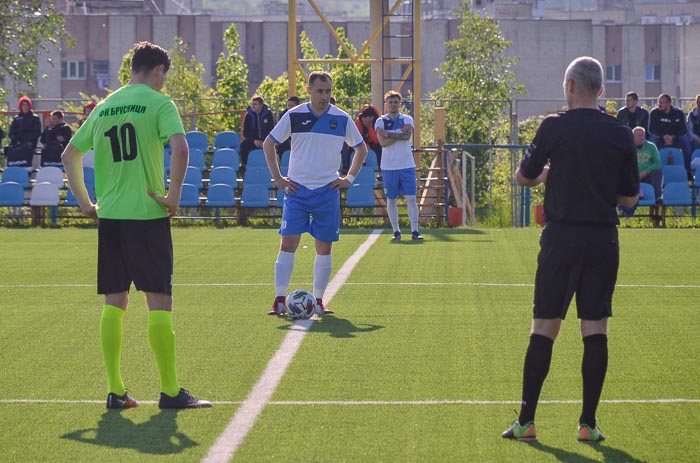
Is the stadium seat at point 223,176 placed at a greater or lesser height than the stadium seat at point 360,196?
greater

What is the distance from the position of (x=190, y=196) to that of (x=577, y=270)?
16540mm

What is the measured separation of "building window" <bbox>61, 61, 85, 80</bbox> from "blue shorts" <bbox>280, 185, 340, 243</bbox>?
229 ft

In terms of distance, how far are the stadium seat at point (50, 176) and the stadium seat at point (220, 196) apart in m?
2.79

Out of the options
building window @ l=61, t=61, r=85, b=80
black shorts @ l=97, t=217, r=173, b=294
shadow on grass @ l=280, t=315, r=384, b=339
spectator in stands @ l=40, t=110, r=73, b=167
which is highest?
building window @ l=61, t=61, r=85, b=80

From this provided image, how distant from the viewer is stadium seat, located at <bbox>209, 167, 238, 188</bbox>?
22516 mm

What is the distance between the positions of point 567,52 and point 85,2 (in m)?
31.6

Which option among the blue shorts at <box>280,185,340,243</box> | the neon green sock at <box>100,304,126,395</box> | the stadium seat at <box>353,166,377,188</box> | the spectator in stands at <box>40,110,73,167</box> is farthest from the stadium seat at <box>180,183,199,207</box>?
the neon green sock at <box>100,304,126,395</box>

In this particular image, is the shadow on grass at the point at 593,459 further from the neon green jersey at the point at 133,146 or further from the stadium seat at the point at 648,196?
the stadium seat at the point at 648,196

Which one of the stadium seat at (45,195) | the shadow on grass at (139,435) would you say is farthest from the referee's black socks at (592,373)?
the stadium seat at (45,195)

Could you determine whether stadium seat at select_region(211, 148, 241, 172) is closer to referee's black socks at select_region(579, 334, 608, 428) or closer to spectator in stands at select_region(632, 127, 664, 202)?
spectator in stands at select_region(632, 127, 664, 202)

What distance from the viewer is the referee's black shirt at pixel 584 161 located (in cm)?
570

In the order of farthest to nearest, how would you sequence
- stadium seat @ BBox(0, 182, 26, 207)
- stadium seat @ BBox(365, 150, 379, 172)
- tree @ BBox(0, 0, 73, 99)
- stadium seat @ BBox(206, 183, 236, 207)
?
tree @ BBox(0, 0, 73, 99) → stadium seat @ BBox(365, 150, 379, 172) → stadium seat @ BBox(0, 182, 26, 207) → stadium seat @ BBox(206, 183, 236, 207)

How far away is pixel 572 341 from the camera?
8602 mm

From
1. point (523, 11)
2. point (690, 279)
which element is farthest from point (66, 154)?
point (523, 11)
